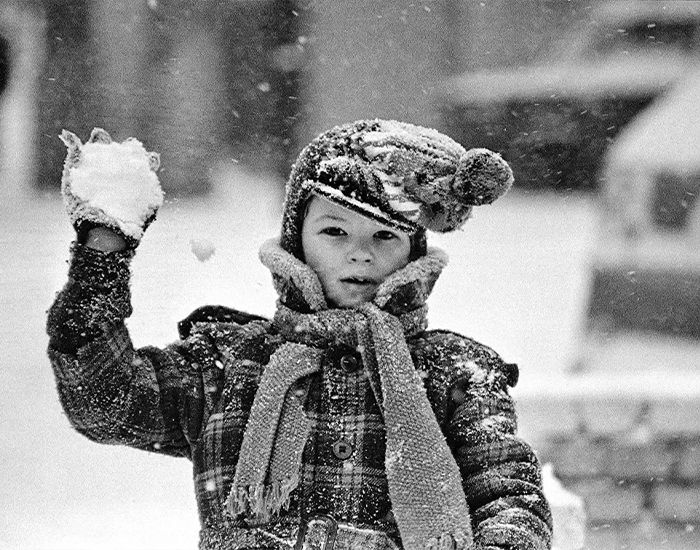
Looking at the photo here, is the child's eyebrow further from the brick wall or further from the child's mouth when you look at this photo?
the brick wall

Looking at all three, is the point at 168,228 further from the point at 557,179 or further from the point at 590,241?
the point at 590,241

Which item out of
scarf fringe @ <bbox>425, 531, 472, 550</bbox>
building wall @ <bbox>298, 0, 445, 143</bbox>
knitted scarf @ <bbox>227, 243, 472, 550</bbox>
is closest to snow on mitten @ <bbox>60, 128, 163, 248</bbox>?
knitted scarf @ <bbox>227, 243, 472, 550</bbox>

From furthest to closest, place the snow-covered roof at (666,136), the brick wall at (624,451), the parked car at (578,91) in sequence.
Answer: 1. the snow-covered roof at (666,136)
2. the parked car at (578,91)
3. the brick wall at (624,451)

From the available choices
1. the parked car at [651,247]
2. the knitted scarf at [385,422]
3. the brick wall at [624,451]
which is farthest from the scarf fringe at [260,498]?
the parked car at [651,247]

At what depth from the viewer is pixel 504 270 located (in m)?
3.38

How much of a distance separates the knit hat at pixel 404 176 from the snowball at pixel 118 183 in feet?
0.81

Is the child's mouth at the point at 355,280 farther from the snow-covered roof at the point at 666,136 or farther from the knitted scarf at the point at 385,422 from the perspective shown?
the snow-covered roof at the point at 666,136

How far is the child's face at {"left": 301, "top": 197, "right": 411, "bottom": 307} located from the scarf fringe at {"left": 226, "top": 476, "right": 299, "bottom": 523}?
293 mm

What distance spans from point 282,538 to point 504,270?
185 cm

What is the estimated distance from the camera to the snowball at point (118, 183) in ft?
5.36

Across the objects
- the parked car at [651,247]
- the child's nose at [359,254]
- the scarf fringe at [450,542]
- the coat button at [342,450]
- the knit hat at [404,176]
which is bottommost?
the scarf fringe at [450,542]

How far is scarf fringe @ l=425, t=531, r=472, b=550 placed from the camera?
1.60 metres

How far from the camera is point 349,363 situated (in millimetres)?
1722

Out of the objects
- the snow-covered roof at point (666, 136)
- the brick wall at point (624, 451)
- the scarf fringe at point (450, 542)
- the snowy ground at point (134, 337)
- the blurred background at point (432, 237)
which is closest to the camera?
the scarf fringe at point (450, 542)
